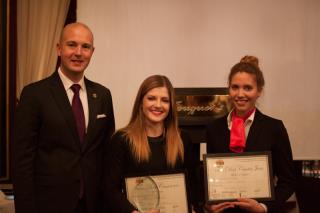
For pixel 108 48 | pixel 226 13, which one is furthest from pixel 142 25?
pixel 226 13

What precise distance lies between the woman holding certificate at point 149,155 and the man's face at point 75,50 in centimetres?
41

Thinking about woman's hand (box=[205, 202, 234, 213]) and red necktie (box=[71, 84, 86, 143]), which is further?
red necktie (box=[71, 84, 86, 143])

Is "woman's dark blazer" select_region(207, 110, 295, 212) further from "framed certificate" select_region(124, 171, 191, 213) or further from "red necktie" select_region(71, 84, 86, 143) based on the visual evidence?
"red necktie" select_region(71, 84, 86, 143)

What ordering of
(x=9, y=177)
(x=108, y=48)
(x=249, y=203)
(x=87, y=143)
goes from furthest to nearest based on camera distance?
(x=108, y=48), (x=9, y=177), (x=87, y=143), (x=249, y=203)

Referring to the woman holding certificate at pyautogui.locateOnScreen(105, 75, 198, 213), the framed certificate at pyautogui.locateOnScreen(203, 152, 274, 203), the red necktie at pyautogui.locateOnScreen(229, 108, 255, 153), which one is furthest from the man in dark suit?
the red necktie at pyautogui.locateOnScreen(229, 108, 255, 153)

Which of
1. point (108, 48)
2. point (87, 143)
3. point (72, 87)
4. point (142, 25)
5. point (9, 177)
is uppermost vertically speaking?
point (142, 25)

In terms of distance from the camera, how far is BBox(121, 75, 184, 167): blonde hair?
2137mm

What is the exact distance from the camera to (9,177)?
3920 mm

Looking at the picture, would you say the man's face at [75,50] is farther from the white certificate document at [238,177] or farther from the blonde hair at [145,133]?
the white certificate document at [238,177]

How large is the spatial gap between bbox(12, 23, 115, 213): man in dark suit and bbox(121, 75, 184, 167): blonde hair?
213 millimetres

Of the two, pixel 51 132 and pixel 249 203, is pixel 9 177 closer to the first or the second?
pixel 51 132

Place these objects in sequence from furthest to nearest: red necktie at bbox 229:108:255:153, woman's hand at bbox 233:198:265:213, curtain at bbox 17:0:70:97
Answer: curtain at bbox 17:0:70:97 < red necktie at bbox 229:108:255:153 < woman's hand at bbox 233:198:265:213

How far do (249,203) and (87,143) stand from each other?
3.23 feet

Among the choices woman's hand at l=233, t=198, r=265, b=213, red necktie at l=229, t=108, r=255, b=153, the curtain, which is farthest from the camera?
the curtain
